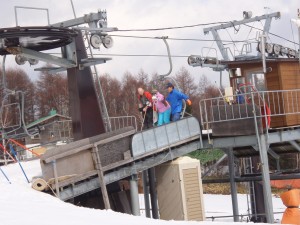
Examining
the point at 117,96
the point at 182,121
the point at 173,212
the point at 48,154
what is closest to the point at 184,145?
the point at 182,121

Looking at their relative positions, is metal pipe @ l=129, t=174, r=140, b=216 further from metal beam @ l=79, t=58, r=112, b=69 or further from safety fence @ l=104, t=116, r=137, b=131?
metal beam @ l=79, t=58, r=112, b=69

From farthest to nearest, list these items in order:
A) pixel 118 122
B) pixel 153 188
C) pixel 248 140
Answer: pixel 118 122 → pixel 153 188 → pixel 248 140

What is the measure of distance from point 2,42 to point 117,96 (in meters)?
56.0

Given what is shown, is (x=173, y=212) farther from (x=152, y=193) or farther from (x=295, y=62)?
(x=295, y=62)

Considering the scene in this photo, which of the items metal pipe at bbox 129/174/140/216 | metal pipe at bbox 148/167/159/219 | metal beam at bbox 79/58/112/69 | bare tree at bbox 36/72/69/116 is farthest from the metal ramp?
bare tree at bbox 36/72/69/116

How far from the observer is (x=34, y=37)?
15406 mm

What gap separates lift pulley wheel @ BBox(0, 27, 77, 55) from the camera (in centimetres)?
1484

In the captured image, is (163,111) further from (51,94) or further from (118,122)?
(51,94)

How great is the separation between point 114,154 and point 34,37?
337cm

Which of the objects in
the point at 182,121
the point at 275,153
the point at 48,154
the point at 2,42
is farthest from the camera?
the point at 275,153

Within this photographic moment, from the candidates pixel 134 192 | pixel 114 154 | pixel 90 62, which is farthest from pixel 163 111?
pixel 114 154

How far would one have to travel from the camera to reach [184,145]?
17.0m

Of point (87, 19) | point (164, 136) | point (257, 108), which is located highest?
point (87, 19)

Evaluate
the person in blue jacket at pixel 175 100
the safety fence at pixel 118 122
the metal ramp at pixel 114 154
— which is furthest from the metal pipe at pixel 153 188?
the person in blue jacket at pixel 175 100
